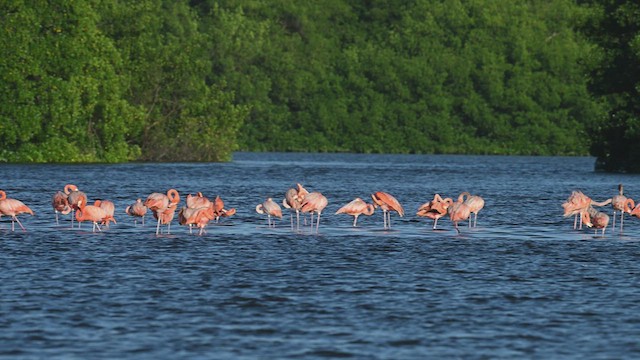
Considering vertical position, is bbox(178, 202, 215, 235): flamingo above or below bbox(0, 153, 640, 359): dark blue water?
above

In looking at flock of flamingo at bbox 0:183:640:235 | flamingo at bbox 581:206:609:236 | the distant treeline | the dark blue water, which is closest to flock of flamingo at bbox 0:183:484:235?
flock of flamingo at bbox 0:183:640:235

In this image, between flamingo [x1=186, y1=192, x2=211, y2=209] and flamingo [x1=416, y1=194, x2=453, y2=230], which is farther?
flamingo [x1=416, y1=194, x2=453, y2=230]

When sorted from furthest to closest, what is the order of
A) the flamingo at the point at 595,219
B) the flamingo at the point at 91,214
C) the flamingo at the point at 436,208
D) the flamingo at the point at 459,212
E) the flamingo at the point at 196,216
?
the flamingo at the point at 436,208 < the flamingo at the point at 459,212 < the flamingo at the point at 595,219 < the flamingo at the point at 91,214 < the flamingo at the point at 196,216

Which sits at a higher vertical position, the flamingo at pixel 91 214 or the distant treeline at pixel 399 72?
the distant treeline at pixel 399 72

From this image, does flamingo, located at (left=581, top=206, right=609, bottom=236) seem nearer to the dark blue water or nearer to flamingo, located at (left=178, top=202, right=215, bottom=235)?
the dark blue water

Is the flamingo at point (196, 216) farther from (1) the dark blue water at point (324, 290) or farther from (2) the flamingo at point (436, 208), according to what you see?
(2) the flamingo at point (436, 208)

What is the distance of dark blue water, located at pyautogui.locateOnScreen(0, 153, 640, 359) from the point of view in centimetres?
1880

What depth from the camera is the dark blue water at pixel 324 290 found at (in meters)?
18.8

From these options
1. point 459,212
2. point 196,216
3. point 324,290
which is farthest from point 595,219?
point 324,290

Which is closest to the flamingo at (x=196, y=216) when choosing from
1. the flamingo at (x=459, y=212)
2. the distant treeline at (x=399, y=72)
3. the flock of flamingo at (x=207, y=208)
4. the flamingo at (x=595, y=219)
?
the flock of flamingo at (x=207, y=208)

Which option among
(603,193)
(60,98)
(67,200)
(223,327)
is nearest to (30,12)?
(60,98)

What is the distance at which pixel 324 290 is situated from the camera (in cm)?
2411

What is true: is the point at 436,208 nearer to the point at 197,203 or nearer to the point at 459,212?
the point at 459,212

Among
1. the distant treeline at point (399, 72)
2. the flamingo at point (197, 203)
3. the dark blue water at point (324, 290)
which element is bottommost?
the dark blue water at point (324, 290)
